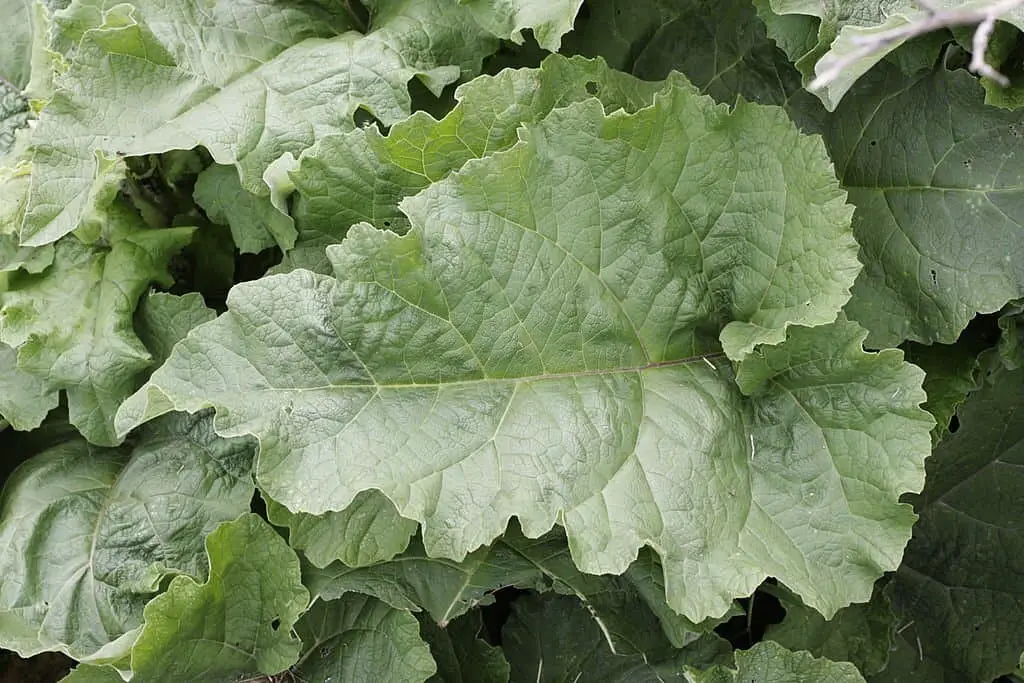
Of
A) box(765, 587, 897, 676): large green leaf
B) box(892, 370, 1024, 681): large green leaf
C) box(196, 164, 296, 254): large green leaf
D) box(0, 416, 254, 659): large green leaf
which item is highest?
box(196, 164, 296, 254): large green leaf

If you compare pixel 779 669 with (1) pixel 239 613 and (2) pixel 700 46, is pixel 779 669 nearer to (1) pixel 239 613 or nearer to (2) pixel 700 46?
(1) pixel 239 613

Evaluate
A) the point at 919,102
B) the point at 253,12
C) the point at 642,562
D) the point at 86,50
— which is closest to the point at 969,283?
the point at 919,102

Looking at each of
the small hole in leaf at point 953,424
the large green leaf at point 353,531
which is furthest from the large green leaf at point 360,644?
the small hole in leaf at point 953,424

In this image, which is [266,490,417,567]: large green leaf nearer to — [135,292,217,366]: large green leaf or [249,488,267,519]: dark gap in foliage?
[249,488,267,519]: dark gap in foliage

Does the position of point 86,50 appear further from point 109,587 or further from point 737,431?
point 737,431

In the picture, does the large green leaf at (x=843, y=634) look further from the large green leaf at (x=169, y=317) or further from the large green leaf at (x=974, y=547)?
the large green leaf at (x=169, y=317)

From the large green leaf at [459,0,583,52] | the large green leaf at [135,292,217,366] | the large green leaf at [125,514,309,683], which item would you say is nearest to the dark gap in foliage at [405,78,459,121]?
the large green leaf at [459,0,583,52]
